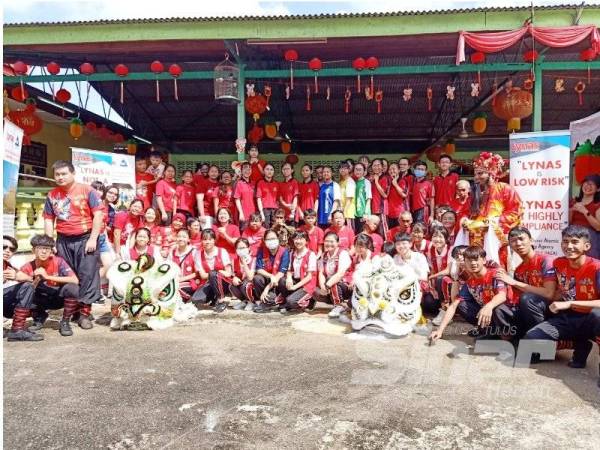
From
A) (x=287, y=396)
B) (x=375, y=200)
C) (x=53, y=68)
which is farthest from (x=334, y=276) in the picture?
(x=53, y=68)

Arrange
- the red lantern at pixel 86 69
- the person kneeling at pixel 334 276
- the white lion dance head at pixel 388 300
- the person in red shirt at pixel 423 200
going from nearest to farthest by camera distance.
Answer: the white lion dance head at pixel 388 300 → the person kneeling at pixel 334 276 → the person in red shirt at pixel 423 200 → the red lantern at pixel 86 69

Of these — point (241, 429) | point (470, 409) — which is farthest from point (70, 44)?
point (470, 409)

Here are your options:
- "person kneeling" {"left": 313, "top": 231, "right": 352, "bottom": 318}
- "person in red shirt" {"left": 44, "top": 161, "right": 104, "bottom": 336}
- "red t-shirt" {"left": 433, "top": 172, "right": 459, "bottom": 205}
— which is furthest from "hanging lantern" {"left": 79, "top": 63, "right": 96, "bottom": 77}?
"red t-shirt" {"left": 433, "top": 172, "right": 459, "bottom": 205}

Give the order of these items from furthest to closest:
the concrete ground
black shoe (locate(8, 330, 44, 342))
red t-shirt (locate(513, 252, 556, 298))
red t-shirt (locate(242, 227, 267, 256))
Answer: red t-shirt (locate(242, 227, 267, 256)) < black shoe (locate(8, 330, 44, 342)) < red t-shirt (locate(513, 252, 556, 298)) < the concrete ground

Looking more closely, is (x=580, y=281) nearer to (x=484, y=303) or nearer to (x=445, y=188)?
(x=484, y=303)

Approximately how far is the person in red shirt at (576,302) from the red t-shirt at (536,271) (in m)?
0.12

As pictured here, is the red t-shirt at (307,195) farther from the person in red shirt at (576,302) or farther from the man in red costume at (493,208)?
the person in red shirt at (576,302)

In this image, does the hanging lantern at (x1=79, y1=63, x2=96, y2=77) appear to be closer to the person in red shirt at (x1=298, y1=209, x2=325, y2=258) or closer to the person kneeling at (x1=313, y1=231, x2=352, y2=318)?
the person in red shirt at (x1=298, y1=209, x2=325, y2=258)

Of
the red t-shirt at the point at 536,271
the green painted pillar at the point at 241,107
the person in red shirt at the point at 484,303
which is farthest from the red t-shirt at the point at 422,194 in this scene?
the green painted pillar at the point at 241,107

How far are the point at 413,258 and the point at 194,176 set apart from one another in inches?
154

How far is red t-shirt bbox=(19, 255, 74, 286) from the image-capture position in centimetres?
426

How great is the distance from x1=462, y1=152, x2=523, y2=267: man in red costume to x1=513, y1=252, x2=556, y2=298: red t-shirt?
823 mm

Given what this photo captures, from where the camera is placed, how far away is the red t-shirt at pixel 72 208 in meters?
4.57

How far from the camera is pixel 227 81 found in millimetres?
7434
